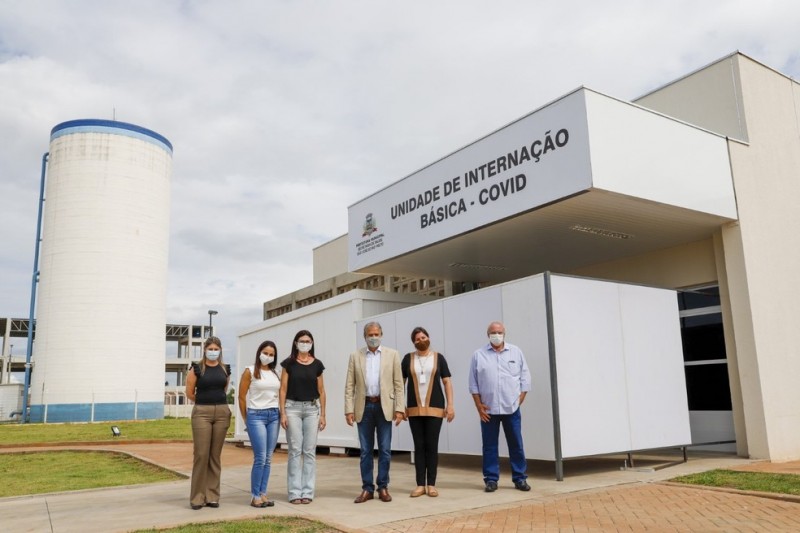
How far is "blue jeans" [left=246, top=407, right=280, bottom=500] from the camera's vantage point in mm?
6477

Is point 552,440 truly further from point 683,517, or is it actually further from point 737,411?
point 737,411

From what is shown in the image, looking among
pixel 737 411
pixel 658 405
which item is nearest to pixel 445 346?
pixel 658 405

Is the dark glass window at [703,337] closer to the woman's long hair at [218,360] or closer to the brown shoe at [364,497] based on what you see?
the brown shoe at [364,497]

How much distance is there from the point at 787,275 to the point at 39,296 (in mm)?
39277

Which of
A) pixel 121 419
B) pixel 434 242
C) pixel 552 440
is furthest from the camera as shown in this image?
pixel 121 419

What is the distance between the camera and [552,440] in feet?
26.2

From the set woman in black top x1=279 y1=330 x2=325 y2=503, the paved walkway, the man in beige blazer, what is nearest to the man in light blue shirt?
the paved walkway

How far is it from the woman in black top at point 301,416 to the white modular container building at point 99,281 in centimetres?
3464

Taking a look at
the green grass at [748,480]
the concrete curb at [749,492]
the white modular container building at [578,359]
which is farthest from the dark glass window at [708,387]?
the concrete curb at [749,492]

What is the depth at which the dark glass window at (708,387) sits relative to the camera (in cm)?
1054

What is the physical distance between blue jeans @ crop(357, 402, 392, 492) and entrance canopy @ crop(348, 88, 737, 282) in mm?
3921

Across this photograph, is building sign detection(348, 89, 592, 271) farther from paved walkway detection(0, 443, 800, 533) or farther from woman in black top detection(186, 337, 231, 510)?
woman in black top detection(186, 337, 231, 510)

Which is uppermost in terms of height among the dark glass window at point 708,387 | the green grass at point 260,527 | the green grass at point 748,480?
the dark glass window at point 708,387

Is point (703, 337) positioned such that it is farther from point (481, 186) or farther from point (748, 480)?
point (481, 186)
